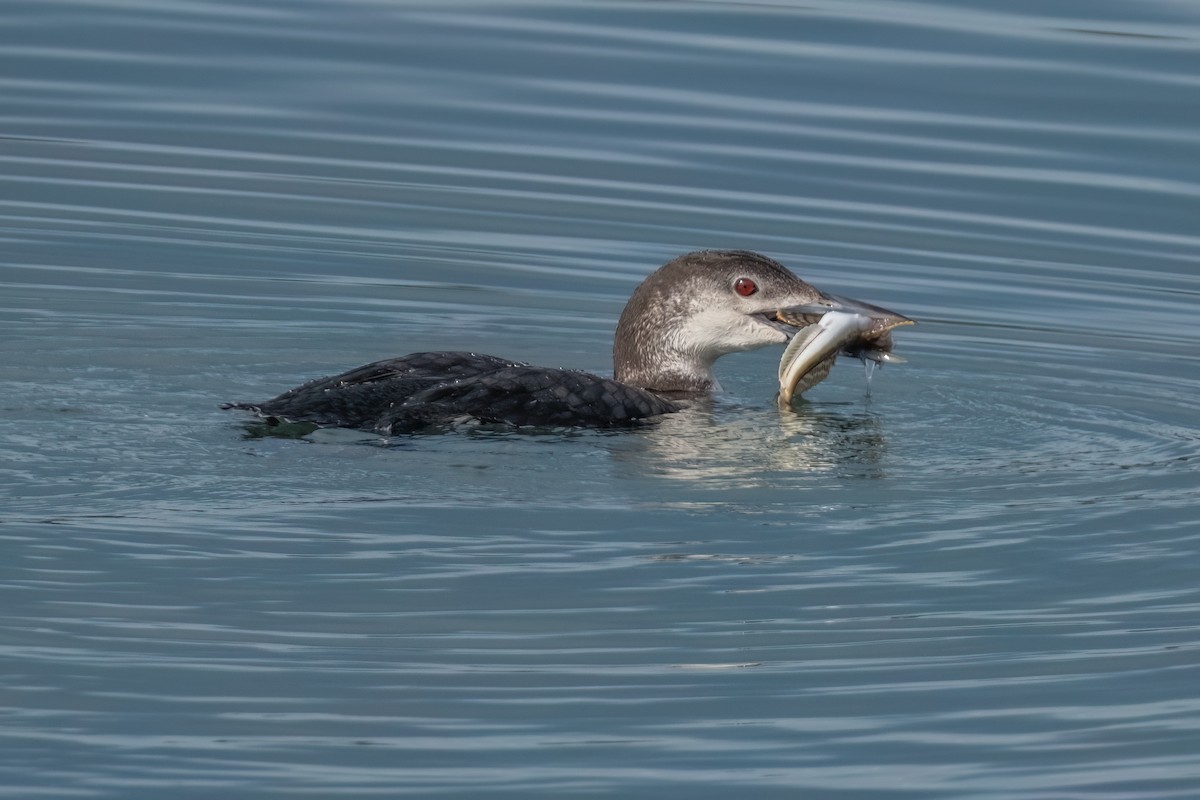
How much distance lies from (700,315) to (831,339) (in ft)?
2.29

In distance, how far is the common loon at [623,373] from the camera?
873 centimetres

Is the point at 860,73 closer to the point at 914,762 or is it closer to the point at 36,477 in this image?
the point at 36,477

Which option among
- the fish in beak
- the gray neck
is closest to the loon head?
the gray neck

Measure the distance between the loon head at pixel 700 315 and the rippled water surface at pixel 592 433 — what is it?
0.29 meters

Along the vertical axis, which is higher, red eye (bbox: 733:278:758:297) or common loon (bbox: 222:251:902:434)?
red eye (bbox: 733:278:758:297)

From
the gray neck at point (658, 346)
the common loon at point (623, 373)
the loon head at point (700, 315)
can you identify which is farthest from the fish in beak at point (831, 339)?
the gray neck at point (658, 346)

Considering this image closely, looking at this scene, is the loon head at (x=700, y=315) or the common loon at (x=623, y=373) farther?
the loon head at (x=700, y=315)

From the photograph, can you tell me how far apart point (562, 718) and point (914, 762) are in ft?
2.97

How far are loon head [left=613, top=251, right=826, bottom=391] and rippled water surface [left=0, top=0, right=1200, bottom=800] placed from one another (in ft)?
0.94

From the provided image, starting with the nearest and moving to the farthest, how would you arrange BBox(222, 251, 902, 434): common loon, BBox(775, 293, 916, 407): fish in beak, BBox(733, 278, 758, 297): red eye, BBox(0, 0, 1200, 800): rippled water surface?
1. BBox(0, 0, 1200, 800): rippled water surface
2. BBox(222, 251, 902, 434): common loon
3. BBox(775, 293, 916, 407): fish in beak
4. BBox(733, 278, 758, 297): red eye

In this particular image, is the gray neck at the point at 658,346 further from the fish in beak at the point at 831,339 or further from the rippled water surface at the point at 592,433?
the fish in beak at the point at 831,339

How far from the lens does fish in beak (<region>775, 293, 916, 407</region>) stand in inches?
380

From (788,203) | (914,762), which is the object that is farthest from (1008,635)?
(788,203)

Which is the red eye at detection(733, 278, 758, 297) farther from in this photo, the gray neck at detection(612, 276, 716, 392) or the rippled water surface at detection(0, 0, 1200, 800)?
the rippled water surface at detection(0, 0, 1200, 800)
